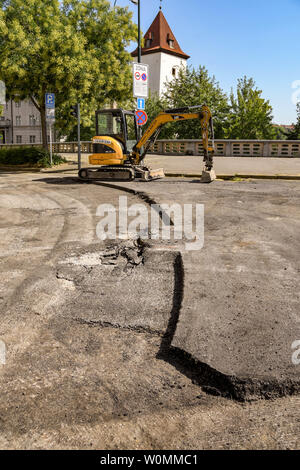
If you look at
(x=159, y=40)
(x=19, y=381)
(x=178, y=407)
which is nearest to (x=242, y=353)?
(x=178, y=407)

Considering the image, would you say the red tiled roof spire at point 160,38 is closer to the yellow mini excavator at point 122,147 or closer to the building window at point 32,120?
the building window at point 32,120

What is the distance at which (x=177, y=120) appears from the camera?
49.6ft

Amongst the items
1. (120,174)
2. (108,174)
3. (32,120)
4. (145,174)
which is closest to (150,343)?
(145,174)

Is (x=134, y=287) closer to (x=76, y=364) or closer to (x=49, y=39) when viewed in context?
(x=76, y=364)

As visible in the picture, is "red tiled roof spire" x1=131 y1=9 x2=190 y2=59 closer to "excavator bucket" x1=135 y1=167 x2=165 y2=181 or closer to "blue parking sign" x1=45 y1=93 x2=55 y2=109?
"blue parking sign" x1=45 y1=93 x2=55 y2=109

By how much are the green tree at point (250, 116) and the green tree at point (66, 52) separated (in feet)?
118

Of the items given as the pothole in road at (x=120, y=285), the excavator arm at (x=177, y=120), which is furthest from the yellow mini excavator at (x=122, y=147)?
the pothole in road at (x=120, y=285)

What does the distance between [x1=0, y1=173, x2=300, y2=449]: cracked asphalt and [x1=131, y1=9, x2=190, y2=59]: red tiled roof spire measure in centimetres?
7648

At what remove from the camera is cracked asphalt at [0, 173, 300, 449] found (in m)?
2.53

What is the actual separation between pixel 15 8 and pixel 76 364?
74.7ft

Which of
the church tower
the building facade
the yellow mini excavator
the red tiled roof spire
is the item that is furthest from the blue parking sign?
the red tiled roof spire

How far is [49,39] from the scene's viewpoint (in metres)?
20.7

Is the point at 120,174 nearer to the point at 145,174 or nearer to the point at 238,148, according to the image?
the point at 145,174

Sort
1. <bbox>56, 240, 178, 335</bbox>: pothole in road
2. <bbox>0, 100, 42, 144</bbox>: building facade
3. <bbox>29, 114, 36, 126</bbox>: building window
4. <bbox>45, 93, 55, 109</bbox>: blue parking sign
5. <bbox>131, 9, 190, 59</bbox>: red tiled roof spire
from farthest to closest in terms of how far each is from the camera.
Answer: <bbox>131, 9, 190, 59</bbox>: red tiled roof spire
<bbox>0, 100, 42, 144</bbox>: building facade
<bbox>29, 114, 36, 126</bbox>: building window
<bbox>45, 93, 55, 109</bbox>: blue parking sign
<bbox>56, 240, 178, 335</bbox>: pothole in road
